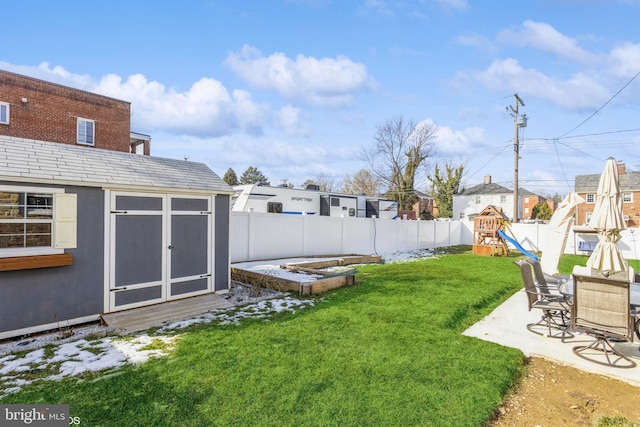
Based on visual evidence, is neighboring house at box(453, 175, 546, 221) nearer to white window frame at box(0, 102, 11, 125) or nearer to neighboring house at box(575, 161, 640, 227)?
neighboring house at box(575, 161, 640, 227)

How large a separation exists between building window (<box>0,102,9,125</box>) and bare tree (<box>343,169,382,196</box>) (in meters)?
33.3

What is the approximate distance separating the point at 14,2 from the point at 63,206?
6564mm

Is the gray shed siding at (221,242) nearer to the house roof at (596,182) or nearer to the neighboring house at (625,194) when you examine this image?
the neighboring house at (625,194)

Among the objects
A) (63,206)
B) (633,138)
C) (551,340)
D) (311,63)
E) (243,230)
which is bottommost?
(551,340)

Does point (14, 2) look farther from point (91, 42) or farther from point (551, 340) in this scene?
point (551, 340)

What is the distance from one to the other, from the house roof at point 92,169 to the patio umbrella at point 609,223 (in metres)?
6.71

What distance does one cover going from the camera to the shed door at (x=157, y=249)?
547 cm

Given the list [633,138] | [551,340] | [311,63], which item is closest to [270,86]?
[311,63]

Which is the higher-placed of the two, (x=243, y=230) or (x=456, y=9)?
(x=456, y=9)

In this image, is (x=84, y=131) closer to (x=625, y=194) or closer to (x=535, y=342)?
(x=535, y=342)

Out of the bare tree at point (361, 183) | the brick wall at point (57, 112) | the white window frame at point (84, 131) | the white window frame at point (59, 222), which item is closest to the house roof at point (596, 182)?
the bare tree at point (361, 183)

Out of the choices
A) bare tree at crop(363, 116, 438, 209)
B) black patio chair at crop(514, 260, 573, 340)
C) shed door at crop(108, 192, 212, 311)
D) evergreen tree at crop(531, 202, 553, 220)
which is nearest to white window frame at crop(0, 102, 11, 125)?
shed door at crop(108, 192, 212, 311)

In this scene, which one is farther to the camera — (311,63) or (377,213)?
(377,213)

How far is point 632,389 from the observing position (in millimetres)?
3414
